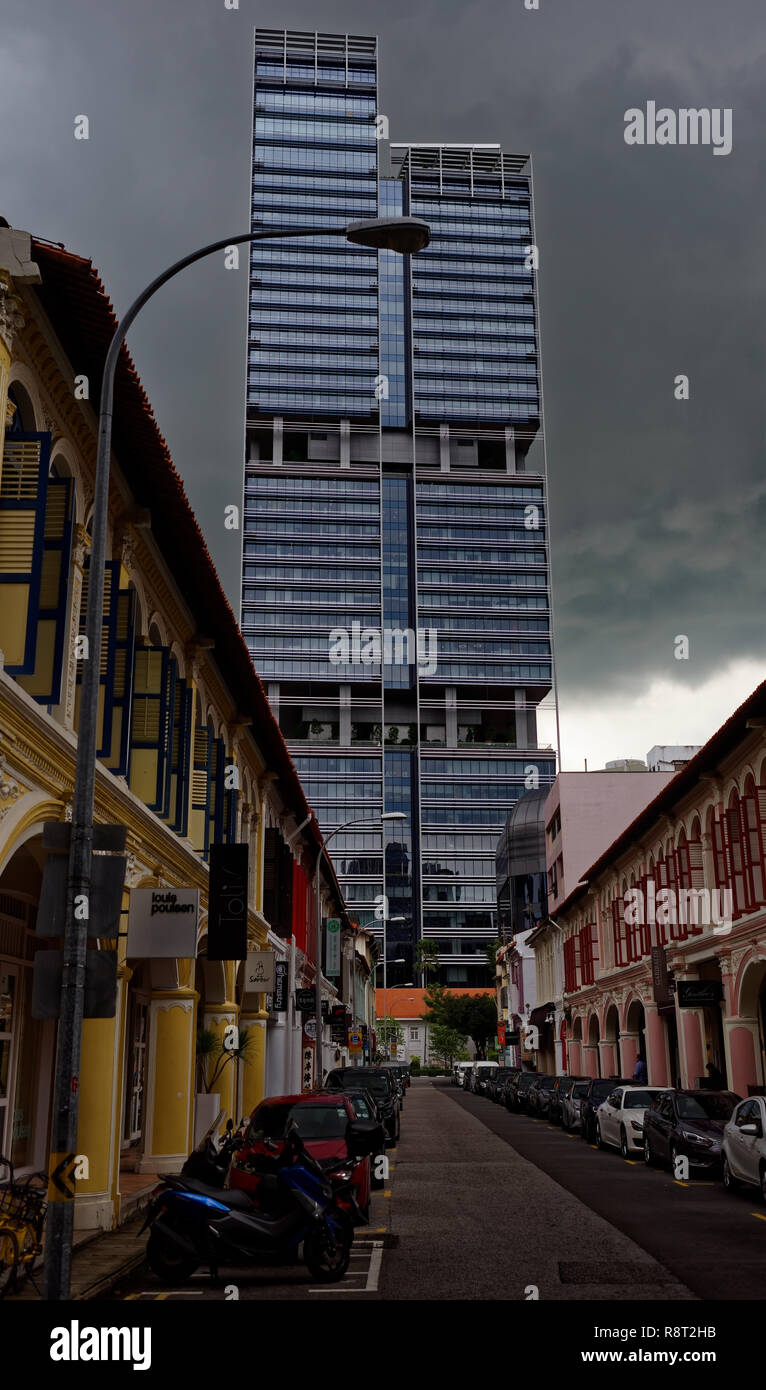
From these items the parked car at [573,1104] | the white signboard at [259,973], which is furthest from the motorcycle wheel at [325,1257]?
the parked car at [573,1104]

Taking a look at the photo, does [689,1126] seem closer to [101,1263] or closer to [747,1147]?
[747,1147]

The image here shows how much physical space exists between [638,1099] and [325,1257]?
615 inches

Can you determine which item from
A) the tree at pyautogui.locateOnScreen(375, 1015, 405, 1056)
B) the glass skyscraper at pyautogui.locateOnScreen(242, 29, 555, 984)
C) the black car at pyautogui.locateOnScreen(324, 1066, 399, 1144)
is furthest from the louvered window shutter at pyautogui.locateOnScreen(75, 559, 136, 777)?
the glass skyscraper at pyautogui.locateOnScreen(242, 29, 555, 984)

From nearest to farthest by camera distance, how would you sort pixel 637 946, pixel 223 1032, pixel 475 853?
pixel 223 1032 → pixel 637 946 → pixel 475 853

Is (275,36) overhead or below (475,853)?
overhead

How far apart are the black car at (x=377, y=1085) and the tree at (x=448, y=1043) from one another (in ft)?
280

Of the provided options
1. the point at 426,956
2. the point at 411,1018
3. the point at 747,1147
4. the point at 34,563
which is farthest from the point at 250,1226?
the point at 426,956

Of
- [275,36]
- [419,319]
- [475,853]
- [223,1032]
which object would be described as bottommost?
[223,1032]

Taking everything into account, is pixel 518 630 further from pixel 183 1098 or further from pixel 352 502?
pixel 183 1098

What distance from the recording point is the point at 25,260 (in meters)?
10.3

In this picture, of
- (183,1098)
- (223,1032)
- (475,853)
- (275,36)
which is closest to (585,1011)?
(223,1032)

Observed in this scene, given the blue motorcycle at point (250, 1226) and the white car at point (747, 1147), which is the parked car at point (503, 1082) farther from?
the blue motorcycle at point (250, 1226)

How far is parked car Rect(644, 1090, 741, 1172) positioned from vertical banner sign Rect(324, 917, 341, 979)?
25857mm

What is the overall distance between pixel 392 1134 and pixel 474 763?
118 m
